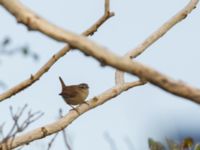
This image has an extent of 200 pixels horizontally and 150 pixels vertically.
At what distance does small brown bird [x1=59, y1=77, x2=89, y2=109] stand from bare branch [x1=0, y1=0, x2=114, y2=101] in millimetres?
1157

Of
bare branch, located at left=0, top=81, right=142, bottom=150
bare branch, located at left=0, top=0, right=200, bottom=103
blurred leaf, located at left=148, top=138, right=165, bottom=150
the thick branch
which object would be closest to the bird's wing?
bare branch, located at left=0, top=81, right=142, bottom=150

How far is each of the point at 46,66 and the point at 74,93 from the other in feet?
5.43

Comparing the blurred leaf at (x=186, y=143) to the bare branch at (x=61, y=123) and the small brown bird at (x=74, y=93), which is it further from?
the small brown bird at (x=74, y=93)

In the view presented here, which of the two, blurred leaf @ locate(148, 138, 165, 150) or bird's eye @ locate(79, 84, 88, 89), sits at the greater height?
bird's eye @ locate(79, 84, 88, 89)

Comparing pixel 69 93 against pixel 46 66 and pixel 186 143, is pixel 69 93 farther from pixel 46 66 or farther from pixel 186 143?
pixel 186 143

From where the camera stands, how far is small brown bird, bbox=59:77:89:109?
202 inches

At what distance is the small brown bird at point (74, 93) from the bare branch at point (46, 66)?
1.16 meters

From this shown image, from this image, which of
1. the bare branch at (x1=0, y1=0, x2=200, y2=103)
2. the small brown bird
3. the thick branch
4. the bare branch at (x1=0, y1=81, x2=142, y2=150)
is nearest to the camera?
the bare branch at (x1=0, y1=0, x2=200, y2=103)

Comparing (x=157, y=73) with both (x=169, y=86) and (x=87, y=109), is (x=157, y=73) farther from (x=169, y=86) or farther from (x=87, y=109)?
(x=87, y=109)

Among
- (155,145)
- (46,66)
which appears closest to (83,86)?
(46,66)

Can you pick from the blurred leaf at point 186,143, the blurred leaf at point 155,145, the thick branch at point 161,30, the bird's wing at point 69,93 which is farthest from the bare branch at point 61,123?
the bird's wing at point 69,93

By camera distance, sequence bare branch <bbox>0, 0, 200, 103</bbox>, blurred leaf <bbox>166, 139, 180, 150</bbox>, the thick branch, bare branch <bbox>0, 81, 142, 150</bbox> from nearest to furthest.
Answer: bare branch <bbox>0, 0, 200, 103</bbox> → blurred leaf <bbox>166, 139, 180, 150</bbox> → bare branch <bbox>0, 81, 142, 150</bbox> → the thick branch

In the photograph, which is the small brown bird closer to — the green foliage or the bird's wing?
the bird's wing

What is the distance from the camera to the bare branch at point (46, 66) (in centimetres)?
377
